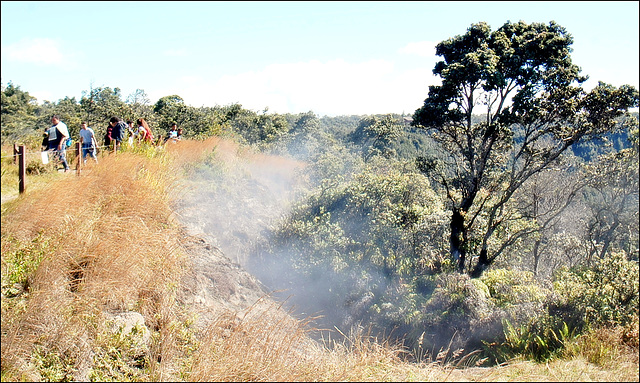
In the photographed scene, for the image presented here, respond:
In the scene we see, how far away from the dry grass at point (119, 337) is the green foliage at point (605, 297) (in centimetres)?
116

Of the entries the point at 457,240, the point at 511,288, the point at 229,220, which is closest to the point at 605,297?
the point at 511,288

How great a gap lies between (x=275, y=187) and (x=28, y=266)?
1400 cm

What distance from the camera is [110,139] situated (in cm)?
1054

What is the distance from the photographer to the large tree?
10.7m

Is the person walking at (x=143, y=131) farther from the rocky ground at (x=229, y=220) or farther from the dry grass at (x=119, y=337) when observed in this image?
the dry grass at (x=119, y=337)

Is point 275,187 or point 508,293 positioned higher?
point 275,187

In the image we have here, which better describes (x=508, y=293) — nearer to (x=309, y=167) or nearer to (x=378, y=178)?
(x=378, y=178)

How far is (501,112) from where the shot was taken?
11523 mm

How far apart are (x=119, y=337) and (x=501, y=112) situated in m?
10.5

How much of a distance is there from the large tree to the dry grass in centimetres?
655

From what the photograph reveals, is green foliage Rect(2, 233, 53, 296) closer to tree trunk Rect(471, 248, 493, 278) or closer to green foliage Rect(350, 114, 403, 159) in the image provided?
tree trunk Rect(471, 248, 493, 278)

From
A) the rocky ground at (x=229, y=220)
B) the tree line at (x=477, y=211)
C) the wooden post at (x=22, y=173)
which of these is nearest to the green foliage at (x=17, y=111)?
the tree line at (x=477, y=211)

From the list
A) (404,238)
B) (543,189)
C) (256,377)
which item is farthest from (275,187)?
(256,377)

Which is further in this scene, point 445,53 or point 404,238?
point 404,238
